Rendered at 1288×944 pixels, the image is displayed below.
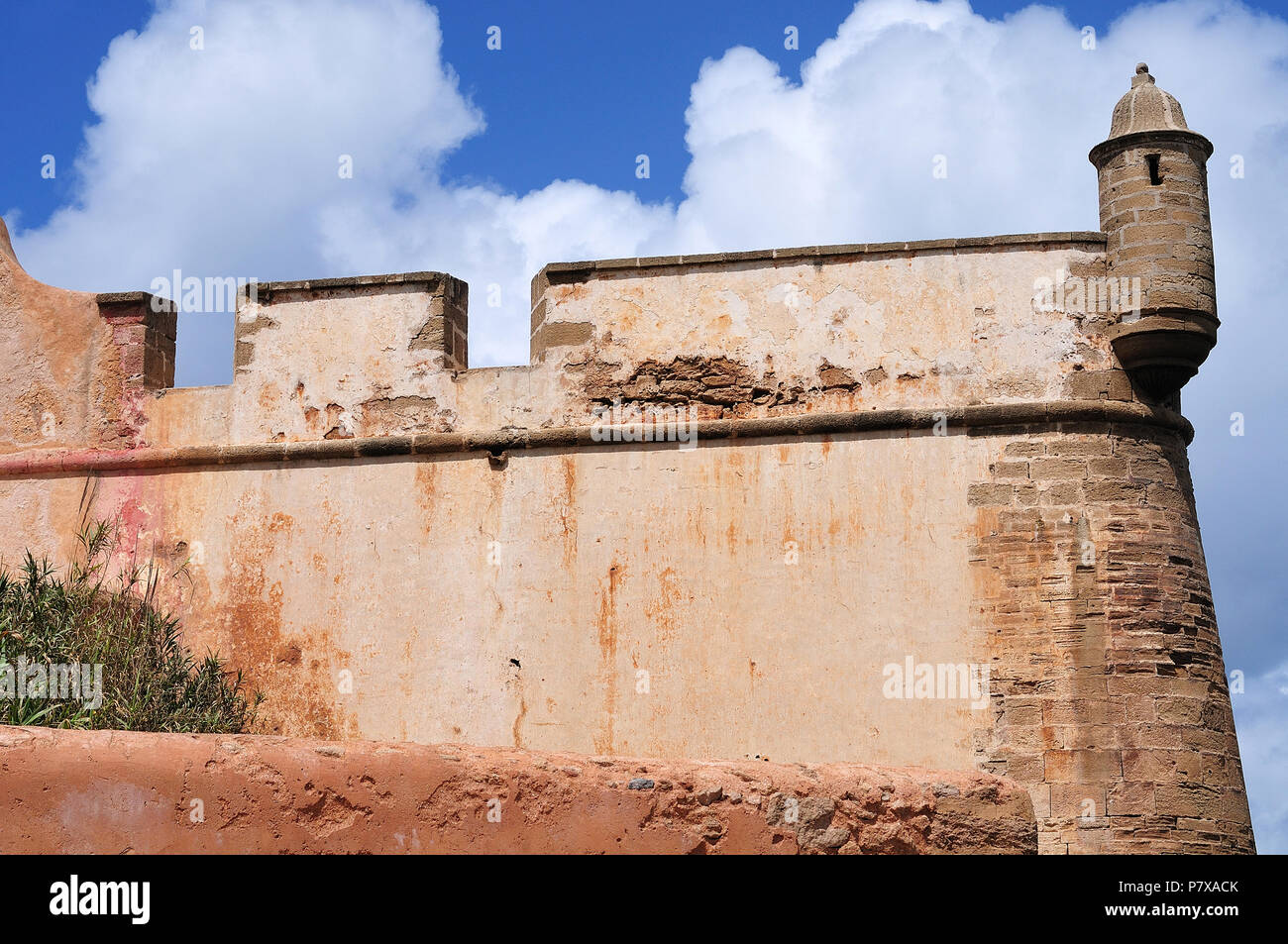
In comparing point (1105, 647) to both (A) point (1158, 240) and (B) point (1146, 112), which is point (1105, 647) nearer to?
(A) point (1158, 240)

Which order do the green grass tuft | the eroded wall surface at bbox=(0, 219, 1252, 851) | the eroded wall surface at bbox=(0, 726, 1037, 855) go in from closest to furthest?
the eroded wall surface at bbox=(0, 726, 1037, 855) → the green grass tuft → the eroded wall surface at bbox=(0, 219, 1252, 851)

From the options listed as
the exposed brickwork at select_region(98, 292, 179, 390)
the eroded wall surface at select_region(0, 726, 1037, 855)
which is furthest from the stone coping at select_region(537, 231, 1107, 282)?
the eroded wall surface at select_region(0, 726, 1037, 855)

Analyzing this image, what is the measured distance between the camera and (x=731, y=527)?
9523 millimetres

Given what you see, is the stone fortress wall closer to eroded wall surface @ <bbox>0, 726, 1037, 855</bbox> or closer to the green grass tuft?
the green grass tuft

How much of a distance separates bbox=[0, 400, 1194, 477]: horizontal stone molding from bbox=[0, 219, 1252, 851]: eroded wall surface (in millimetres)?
20

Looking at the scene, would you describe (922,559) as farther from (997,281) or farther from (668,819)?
(668,819)

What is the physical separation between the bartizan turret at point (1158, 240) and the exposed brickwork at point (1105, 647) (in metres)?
0.49

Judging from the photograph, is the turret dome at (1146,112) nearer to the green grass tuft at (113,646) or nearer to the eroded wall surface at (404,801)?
the eroded wall surface at (404,801)

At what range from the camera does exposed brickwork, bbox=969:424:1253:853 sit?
8.63m

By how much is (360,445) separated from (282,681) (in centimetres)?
159

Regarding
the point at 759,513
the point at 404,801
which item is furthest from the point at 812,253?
the point at 404,801

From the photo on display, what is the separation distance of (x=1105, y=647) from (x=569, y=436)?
3.48m
